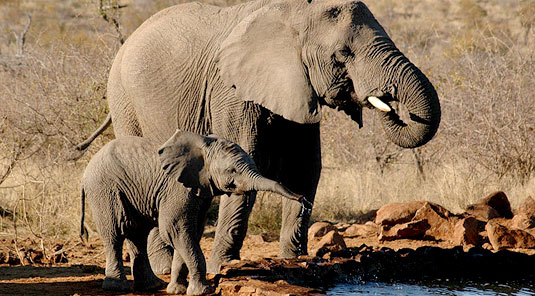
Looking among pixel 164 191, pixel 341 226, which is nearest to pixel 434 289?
pixel 164 191

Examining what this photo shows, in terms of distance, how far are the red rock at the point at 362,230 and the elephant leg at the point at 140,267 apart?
4122 mm

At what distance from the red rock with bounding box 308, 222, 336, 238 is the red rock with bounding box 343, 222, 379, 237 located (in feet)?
1.48

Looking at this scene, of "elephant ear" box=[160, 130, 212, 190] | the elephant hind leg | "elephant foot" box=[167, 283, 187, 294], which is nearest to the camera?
"elephant ear" box=[160, 130, 212, 190]

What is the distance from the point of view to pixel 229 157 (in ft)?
18.9

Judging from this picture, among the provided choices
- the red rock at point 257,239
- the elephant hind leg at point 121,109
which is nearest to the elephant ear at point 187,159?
the elephant hind leg at point 121,109

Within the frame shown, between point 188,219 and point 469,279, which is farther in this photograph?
point 469,279

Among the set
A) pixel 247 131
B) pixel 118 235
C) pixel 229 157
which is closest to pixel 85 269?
pixel 118 235

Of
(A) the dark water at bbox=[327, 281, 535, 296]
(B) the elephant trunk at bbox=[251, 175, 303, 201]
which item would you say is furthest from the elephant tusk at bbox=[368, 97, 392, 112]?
(A) the dark water at bbox=[327, 281, 535, 296]

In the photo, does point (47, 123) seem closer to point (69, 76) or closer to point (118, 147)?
point (69, 76)

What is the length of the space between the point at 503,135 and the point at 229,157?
697cm

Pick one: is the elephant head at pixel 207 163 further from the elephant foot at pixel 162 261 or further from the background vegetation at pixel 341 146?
the background vegetation at pixel 341 146

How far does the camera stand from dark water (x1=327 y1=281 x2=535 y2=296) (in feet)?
22.2

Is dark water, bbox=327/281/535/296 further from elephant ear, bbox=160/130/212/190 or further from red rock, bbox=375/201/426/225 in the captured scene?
red rock, bbox=375/201/426/225

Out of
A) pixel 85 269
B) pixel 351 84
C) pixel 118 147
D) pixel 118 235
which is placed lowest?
pixel 85 269
